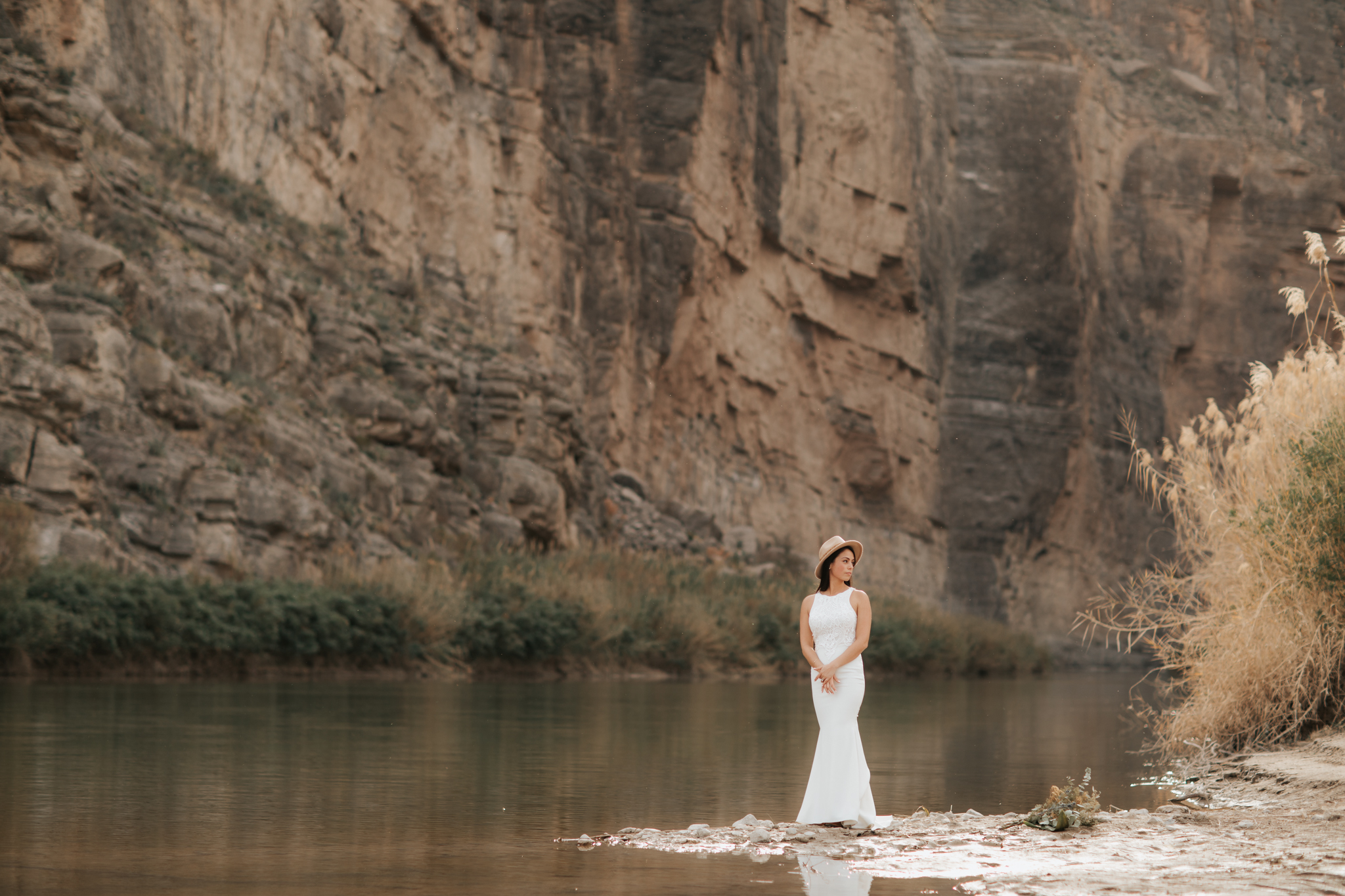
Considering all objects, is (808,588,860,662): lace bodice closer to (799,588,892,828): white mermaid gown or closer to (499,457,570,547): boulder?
(799,588,892,828): white mermaid gown

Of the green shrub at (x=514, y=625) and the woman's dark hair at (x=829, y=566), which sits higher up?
the woman's dark hair at (x=829, y=566)

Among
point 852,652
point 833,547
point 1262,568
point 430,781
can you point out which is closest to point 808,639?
point 852,652

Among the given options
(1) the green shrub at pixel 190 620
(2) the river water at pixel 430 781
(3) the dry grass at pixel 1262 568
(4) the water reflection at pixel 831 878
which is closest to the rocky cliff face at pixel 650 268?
(1) the green shrub at pixel 190 620

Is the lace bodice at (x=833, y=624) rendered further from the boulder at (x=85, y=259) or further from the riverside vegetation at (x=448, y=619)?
the boulder at (x=85, y=259)

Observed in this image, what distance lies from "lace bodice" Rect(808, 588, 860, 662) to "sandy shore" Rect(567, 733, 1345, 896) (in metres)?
1.07

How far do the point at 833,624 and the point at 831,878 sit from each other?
2.43 metres

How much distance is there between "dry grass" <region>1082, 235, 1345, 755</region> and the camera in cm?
1223

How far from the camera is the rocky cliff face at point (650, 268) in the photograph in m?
27.8

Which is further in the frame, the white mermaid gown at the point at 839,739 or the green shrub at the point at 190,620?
the green shrub at the point at 190,620

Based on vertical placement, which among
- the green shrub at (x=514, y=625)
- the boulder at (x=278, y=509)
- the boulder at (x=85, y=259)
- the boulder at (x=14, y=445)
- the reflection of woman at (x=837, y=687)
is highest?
the boulder at (x=85, y=259)

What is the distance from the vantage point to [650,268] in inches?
2066

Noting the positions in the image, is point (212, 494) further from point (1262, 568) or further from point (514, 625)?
point (1262, 568)

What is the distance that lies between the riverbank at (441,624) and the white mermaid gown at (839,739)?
532 inches

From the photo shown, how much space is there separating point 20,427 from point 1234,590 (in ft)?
59.5
